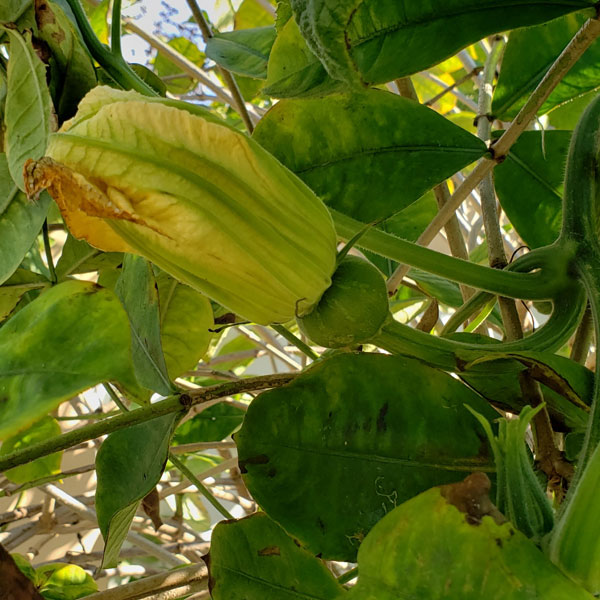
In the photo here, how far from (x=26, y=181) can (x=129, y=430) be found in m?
0.17

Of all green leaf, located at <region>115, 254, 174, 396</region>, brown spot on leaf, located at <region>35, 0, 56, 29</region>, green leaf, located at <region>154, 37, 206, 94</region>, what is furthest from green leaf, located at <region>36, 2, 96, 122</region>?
green leaf, located at <region>154, 37, 206, 94</region>

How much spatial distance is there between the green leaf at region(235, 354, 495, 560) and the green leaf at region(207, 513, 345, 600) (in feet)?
0.21

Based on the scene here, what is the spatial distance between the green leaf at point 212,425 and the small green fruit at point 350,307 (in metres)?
0.59

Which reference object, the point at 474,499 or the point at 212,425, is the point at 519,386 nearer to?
the point at 474,499

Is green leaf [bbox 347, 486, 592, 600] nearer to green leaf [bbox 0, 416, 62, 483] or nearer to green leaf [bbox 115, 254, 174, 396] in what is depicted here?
green leaf [bbox 115, 254, 174, 396]

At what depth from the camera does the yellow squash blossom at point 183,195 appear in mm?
277

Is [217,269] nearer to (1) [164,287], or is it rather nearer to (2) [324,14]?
(2) [324,14]

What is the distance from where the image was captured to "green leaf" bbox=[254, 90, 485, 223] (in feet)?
1.36

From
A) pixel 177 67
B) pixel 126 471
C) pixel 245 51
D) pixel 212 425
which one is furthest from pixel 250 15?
pixel 126 471

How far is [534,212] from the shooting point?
0.52 metres

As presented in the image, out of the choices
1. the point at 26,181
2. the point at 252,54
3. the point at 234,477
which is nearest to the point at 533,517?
the point at 26,181

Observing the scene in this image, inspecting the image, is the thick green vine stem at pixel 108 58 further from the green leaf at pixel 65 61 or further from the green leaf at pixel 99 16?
the green leaf at pixel 99 16

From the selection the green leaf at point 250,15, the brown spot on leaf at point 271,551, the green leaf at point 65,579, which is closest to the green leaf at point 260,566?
the brown spot on leaf at point 271,551

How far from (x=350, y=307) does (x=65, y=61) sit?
230 mm
